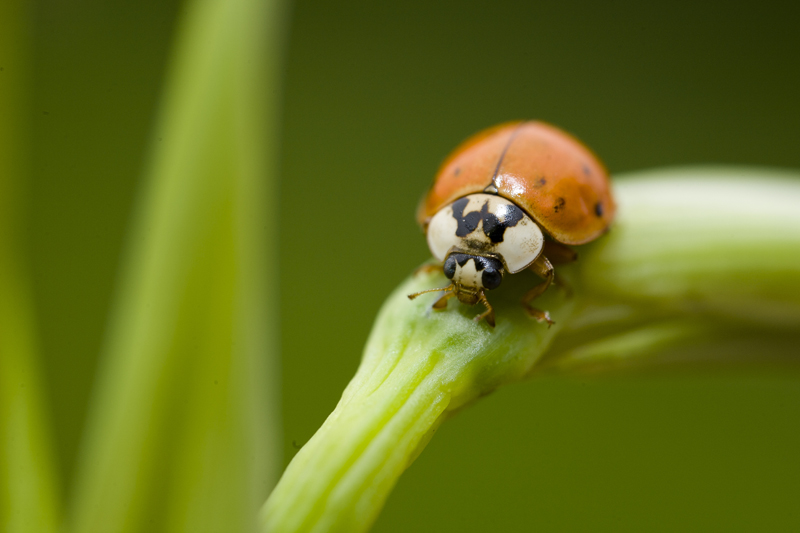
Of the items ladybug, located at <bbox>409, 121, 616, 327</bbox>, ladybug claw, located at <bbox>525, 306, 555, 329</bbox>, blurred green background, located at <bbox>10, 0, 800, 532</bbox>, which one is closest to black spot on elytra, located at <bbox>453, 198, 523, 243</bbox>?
ladybug, located at <bbox>409, 121, 616, 327</bbox>

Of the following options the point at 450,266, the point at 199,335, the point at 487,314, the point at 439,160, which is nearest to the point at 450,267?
the point at 450,266

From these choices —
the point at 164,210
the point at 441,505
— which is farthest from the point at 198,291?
the point at 441,505

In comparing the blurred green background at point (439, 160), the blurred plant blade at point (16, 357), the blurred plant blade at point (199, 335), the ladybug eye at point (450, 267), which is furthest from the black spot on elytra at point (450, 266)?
the blurred green background at point (439, 160)

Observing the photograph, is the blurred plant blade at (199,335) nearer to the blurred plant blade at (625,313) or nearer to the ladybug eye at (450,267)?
the blurred plant blade at (625,313)

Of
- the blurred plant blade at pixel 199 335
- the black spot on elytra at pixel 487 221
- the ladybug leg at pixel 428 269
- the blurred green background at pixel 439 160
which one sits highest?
the blurred green background at pixel 439 160

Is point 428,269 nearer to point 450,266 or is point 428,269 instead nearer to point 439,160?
point 450,266

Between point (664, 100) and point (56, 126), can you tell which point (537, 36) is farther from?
point (56, 126)
